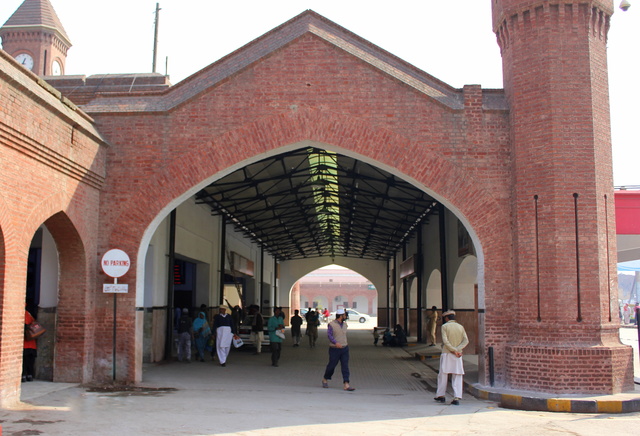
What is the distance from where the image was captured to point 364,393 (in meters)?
11.7

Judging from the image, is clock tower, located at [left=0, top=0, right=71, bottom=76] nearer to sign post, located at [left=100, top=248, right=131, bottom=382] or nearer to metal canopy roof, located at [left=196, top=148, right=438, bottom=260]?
metal canopy roof, located at [left=196, top=148, right=438, bottom=260]

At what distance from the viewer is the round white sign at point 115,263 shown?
11273 mm

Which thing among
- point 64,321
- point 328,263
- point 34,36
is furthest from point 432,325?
point 328,263

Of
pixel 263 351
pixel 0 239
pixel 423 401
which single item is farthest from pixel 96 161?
pixel 263 351

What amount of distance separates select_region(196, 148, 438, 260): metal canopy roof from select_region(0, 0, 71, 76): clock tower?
12.4 meters

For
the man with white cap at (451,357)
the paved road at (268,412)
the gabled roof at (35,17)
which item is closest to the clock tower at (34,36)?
the gabled roof at (35,17)

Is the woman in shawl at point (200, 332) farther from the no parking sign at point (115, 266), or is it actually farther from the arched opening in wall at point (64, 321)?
the no parking sign at point (115, 266)

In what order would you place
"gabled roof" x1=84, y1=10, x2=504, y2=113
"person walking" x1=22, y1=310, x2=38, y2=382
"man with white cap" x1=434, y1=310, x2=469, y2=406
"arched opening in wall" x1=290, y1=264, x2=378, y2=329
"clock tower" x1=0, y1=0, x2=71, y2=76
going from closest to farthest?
"man with white cap" x1=434, y1=310, x2=469, y2=406 → "person walking" x1=22, y1=310, x2=38, y2=382 → "gabled roof" x1=84, y1=10, x2=504, y2=113 → "clock tower" x1=0, y1=0, x2=71, y2=76 → "arched opening in wall" x1=290, y1=264, x2=378, y2=329

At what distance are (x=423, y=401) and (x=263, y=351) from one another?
11.8 m

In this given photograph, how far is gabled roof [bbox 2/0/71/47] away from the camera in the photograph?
30.8m

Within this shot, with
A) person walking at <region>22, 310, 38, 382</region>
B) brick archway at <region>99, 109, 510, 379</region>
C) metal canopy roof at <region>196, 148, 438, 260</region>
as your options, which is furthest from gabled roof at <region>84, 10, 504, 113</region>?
metal canopy roof at <region>196, 148, 438, 260</region>

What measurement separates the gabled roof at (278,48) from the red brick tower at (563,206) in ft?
3.93

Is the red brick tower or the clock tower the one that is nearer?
the red brick tower

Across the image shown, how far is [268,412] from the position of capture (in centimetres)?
912
